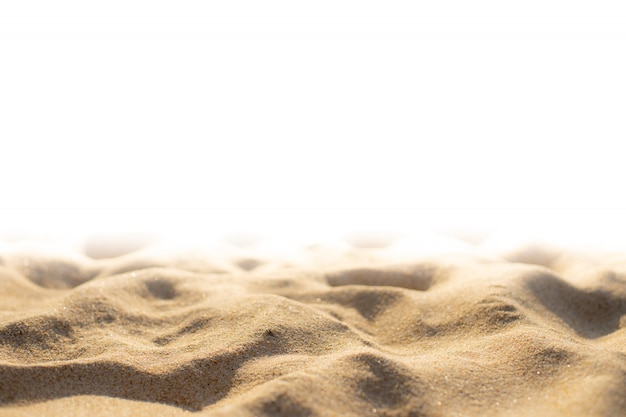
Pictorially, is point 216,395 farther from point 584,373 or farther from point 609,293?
point 609,293

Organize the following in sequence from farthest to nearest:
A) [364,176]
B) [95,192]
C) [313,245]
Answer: [364,176]
[95,192]
[313,245]

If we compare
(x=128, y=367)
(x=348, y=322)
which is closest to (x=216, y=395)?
(x=128, y=367)

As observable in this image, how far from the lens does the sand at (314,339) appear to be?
3.72ft

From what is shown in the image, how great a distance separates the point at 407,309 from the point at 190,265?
1.07 metres

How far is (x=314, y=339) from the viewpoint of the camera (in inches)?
57.4

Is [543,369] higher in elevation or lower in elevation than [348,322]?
higher

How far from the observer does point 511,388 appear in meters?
1.20

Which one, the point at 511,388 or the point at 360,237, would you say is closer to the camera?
the point at 511,388

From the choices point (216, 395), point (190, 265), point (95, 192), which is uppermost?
point (216, 395)

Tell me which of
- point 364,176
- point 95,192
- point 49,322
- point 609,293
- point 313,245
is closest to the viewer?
point 49,322

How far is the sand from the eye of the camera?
1.13 meters

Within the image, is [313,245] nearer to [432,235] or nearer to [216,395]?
[432,235]

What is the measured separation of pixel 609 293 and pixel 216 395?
4.55 ft

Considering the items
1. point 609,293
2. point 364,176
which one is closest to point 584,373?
point 609,293
